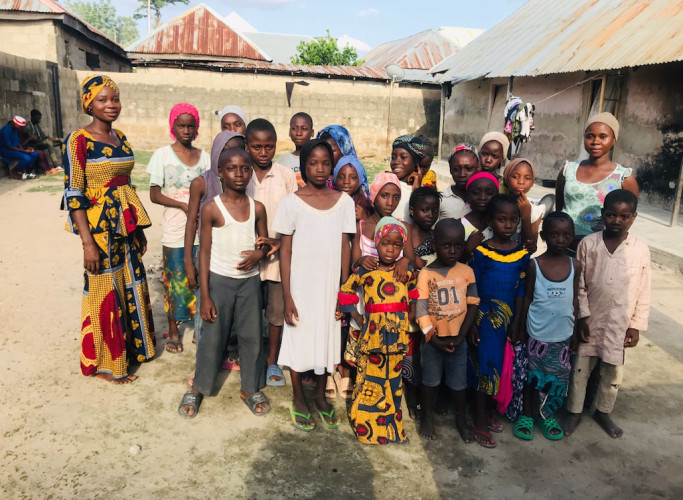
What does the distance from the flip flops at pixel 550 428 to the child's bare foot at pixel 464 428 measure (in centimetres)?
42

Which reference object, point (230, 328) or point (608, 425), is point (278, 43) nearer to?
point (230, 328)

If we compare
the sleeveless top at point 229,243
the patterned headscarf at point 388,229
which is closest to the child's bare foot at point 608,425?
the patterned headscarf at point 388,229

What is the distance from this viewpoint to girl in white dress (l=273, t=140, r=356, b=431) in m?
2.69

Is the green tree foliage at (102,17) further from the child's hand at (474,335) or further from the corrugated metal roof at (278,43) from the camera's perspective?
the child's hand at (474,335)

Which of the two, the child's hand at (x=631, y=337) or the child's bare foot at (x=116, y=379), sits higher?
the child's hand at (x=631, y=337)

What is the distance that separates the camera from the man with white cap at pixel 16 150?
10125 millimetres

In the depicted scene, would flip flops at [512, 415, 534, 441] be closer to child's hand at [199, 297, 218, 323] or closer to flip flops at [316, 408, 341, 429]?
flip flops at [316, 408, 341, 429]

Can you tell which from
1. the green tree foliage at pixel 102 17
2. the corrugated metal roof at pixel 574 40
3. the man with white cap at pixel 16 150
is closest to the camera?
the corrugated metal roof at pixel 574 40

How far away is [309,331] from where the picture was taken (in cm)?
279

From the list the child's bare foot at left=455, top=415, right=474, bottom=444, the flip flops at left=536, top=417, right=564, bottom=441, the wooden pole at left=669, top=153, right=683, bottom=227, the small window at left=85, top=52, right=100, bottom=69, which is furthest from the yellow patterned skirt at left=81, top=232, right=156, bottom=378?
the small window at left=85, top=52, right=100, bottom=69

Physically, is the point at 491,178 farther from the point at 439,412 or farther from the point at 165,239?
the point at 165,239

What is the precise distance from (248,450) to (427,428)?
0.99m

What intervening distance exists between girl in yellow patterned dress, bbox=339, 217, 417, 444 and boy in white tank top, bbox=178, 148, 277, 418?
56cm

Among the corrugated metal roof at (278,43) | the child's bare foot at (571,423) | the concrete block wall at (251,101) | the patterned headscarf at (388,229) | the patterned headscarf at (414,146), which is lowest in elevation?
the child's bare foot at (571,423)
